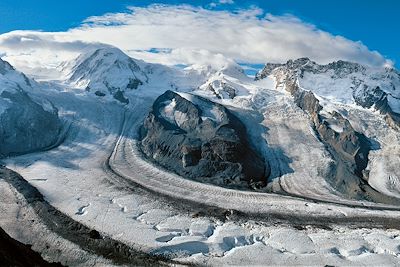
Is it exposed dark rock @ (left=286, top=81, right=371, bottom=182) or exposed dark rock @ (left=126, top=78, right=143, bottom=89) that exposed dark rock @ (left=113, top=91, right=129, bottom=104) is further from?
exposed dark rock @ (left=286, top=81, right=371, bottom=182)

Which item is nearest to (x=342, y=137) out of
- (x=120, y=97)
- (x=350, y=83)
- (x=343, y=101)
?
(x=343, y=101)

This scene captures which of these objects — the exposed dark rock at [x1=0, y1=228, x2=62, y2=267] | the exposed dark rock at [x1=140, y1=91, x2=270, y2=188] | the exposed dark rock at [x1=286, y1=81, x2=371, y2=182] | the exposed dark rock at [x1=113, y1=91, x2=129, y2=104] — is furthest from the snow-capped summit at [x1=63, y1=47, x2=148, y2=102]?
the exposed dark rock at [x1=0, y1=228, x2=62, y2=267]

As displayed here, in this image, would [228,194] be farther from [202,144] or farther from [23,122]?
[23,122]

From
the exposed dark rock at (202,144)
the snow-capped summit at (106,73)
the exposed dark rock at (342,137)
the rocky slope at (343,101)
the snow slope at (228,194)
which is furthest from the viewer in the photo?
the snow-capped summit at (106,73)

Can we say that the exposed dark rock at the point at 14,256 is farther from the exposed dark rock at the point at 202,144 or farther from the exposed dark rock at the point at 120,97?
the exposed dark rock at the point at 120,97

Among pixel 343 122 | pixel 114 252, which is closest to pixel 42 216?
pixel 114 252

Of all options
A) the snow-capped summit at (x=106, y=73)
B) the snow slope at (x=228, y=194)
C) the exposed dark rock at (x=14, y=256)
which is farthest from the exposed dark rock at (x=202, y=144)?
Answer: the exposed dark rock at (x=14, y=256)
